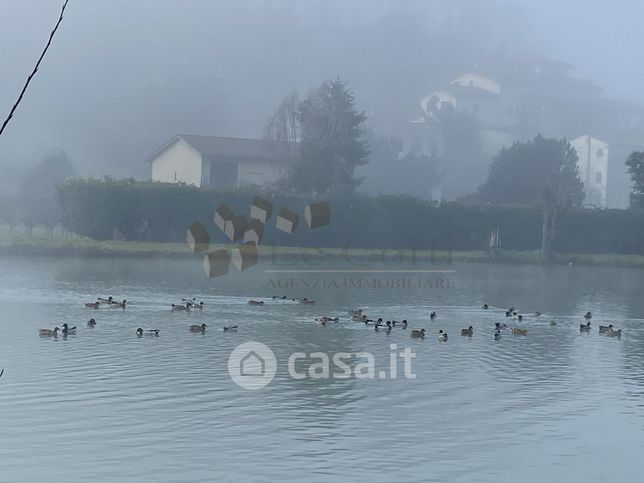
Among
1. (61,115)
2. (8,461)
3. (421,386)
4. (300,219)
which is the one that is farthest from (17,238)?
(61,115)

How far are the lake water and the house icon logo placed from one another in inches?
8.0

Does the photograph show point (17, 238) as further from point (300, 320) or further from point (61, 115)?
point (61, 115)

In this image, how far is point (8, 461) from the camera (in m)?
12.8

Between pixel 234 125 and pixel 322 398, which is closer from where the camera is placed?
pixel 322 398

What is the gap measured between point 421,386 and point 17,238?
3332cm

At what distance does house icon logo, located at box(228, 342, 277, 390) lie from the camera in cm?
1831

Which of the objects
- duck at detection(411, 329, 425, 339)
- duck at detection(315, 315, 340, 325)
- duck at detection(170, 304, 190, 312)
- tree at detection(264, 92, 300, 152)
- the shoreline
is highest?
tree at detection(264, 92, 300, 152)

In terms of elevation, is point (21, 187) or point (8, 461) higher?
point (21, 187)

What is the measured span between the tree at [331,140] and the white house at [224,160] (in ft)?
7.49

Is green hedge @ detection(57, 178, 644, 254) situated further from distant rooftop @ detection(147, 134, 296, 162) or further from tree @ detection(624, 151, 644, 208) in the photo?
distant rooftop @ detection(147, 134, 296, 162)

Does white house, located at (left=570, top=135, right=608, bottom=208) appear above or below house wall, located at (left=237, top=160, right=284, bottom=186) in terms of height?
above

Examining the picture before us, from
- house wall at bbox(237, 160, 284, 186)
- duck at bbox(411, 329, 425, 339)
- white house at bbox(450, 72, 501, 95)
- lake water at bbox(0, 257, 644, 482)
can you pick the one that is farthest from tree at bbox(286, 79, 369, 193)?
white house at bbox(450, 72, 501, 95)

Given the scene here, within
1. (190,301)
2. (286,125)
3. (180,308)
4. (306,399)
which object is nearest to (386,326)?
(180,308)

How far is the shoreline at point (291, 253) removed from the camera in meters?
45.1
